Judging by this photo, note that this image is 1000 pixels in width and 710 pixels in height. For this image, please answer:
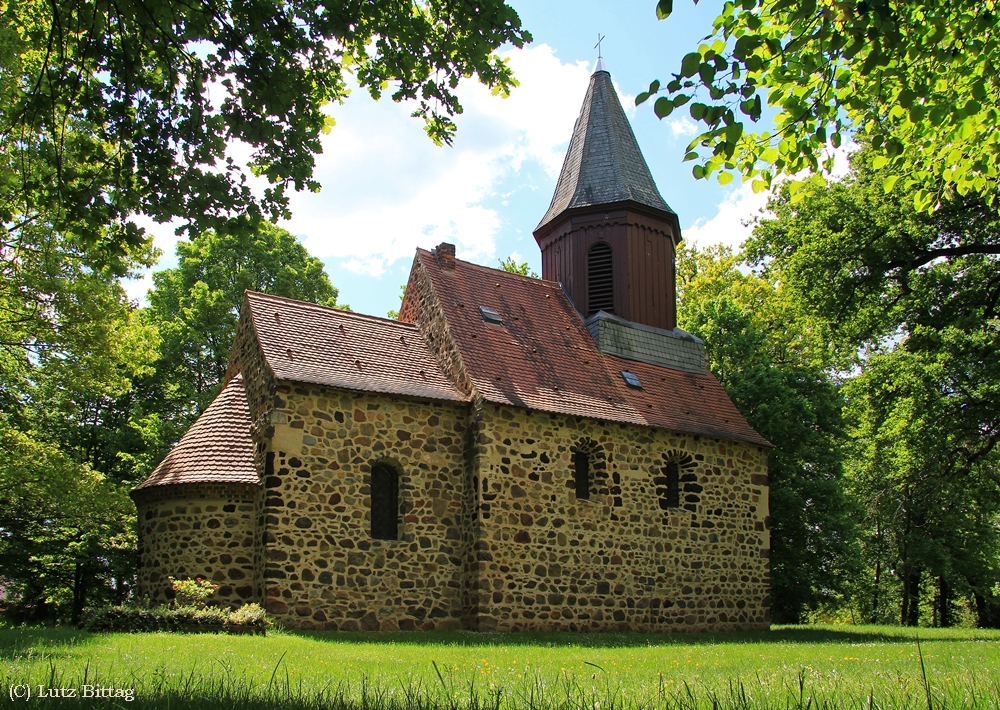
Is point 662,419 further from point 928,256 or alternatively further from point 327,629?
point 327,629

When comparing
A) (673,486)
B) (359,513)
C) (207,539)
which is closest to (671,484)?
(673,486)

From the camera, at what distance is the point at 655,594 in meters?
17.8

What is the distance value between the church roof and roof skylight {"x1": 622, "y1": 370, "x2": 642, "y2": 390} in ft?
16.4

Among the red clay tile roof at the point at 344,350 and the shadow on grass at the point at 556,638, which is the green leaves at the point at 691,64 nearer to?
the shadow on grass at the point at 556,638

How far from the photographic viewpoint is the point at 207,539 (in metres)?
14.7

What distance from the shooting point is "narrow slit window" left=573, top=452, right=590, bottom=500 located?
17.8 m

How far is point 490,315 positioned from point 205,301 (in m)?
11.9

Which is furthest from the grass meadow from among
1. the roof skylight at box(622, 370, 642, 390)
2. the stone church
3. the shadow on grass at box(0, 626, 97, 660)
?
the roof skylight at box(622, 370, 642, 390)

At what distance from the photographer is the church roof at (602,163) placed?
2255cm

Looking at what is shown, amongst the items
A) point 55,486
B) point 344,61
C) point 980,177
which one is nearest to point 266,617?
point 55,486

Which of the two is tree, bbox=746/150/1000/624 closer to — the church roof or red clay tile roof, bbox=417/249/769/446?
red clay tile roof, bbox=417/249/769/446

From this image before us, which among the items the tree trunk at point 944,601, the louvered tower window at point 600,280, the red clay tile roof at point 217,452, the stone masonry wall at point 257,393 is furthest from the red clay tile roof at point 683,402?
the tree trunk at point 944,601

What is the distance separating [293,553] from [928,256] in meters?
15.8

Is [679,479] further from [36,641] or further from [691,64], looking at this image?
[691,64]
